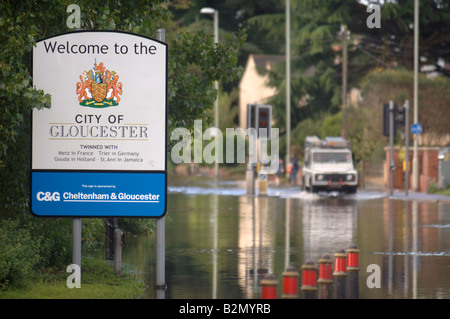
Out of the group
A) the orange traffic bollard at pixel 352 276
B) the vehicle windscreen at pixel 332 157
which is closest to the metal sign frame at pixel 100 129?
the orange traffic bollard at pixel 352 276

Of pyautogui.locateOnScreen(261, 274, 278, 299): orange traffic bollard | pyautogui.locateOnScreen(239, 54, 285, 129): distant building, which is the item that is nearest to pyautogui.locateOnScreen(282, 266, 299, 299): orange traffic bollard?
pyautogui.locateOnScreen(261, 274, 278, 299): orange traffic bollard

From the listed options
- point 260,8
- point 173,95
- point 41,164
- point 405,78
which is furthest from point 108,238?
point 260,8

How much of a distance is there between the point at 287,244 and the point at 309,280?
24.0 feet

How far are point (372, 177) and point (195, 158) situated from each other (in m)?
22.8

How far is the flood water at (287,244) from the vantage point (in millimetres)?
13672

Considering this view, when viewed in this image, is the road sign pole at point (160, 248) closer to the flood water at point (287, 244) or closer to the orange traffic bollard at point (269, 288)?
the flood water at point (287, 244)

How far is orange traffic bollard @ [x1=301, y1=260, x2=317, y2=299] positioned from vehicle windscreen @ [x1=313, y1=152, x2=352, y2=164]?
3084 cm

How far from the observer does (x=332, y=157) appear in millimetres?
43469

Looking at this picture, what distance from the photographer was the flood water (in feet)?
44.9

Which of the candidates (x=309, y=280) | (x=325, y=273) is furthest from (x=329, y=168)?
(x=309, y=280)

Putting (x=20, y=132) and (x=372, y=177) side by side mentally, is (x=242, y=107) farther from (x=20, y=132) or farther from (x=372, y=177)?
(x=20, y=132)

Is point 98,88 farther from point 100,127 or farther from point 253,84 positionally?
point 253,84

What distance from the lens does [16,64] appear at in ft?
40.9
